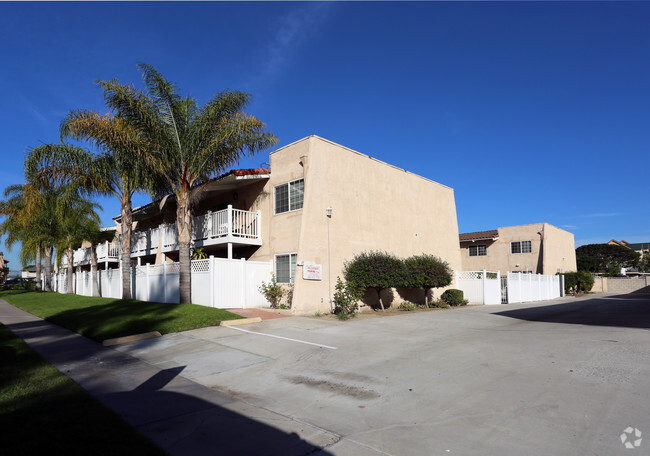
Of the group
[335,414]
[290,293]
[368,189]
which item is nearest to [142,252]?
[290,293]

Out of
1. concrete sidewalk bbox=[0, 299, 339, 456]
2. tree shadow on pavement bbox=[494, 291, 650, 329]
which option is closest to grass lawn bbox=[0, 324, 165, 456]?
concrete sidewalk bbox=[0, 299, 339, 456]

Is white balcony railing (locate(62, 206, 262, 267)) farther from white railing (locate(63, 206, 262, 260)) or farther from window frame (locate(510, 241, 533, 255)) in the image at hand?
window frame (locate(510, 241, 533, 255))

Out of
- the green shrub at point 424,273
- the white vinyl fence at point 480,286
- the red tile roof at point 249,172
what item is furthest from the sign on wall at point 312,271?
the white vinyl fence at point 480,286

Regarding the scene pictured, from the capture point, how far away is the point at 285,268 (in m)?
16.6

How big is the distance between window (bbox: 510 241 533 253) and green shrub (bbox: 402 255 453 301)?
69.2 ft

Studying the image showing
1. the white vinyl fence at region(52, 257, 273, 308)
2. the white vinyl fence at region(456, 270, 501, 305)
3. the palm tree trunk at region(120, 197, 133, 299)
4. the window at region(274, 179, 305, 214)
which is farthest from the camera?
the white vinyl fence at region(456, 270, 501, 305)

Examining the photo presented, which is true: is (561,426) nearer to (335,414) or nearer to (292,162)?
(335,414)

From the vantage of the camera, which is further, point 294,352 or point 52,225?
point 52,225

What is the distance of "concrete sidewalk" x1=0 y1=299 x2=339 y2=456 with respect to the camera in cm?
422

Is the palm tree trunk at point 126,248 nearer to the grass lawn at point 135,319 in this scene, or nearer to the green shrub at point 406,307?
the grass lawn at point 135,319

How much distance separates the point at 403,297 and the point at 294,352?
1228 cm

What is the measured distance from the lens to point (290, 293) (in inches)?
637

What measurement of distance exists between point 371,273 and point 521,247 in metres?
26.4

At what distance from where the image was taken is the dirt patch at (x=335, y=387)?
5.94 m
